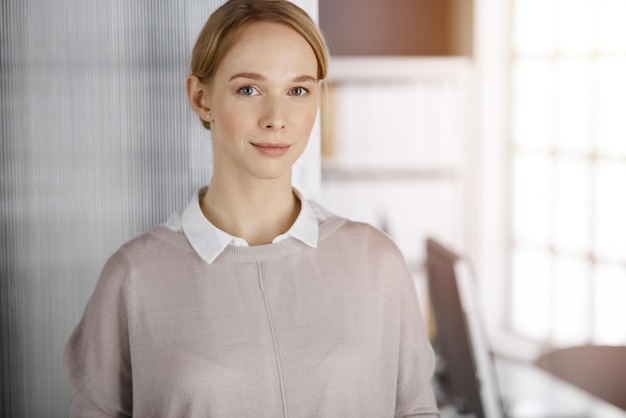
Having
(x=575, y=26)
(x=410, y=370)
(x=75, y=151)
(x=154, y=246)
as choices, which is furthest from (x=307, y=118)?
(x=575, y=26)

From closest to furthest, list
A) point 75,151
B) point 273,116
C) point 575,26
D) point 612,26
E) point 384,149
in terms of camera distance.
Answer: point 273,116 → point 75,151 → point 612,26 → point 575,26 → point 384,149

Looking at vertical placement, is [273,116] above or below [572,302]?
above

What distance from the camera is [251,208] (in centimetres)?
99

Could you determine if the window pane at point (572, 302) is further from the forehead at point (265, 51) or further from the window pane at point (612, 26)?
the forehead at point (265, 51)

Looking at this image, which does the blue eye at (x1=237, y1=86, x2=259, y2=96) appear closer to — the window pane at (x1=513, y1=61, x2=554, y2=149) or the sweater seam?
the sweater seam

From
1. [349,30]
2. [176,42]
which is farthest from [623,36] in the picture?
[176,42]

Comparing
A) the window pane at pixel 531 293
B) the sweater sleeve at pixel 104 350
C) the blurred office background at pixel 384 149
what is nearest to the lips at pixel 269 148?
the sweater sleeve at pixel 104 350

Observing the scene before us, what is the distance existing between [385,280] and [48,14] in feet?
2.36

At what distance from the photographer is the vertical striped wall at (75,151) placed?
1.30 meters

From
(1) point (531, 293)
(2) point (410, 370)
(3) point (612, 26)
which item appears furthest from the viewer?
(1) point (531, 293)

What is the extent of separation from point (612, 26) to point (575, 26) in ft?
0.45

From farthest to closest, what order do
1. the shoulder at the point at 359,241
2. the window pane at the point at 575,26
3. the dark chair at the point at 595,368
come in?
1. the window pane at the point at 575,26
2. the dark chair at the point at 595,368
3. the shoulder at the point at 359,241

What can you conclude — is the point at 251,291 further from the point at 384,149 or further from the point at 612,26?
the point at 384,149

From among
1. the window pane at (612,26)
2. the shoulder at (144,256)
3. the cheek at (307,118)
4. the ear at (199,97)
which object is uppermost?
the window pane at (612,26)
